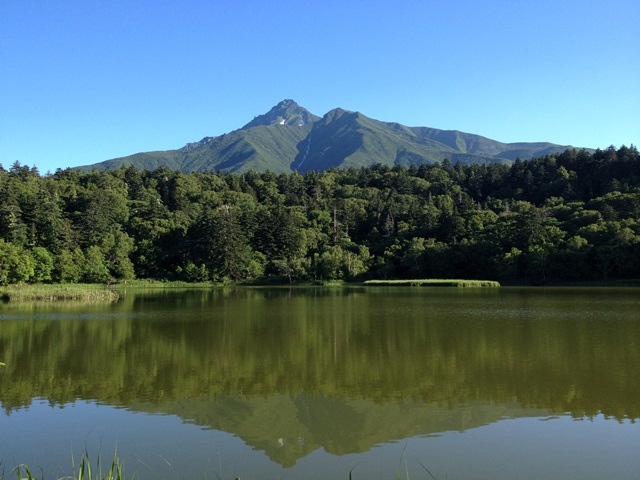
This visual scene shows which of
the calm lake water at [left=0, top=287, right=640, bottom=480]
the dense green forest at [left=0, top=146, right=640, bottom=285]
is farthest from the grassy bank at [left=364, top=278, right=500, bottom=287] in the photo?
the calm lake water at [left=0, top=287, right=640, bottom=480]

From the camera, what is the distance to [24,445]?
9297 millimetres

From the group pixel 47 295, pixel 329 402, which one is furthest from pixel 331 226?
pixel 329 402

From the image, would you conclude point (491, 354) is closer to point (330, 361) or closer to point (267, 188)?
point (330, 361)

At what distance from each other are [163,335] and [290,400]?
12.5 meters

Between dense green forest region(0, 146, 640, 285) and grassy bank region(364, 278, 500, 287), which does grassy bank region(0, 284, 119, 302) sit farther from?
grassy bank region(364, 278, 500, 287)

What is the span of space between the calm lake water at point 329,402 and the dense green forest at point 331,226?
4393 centimetres

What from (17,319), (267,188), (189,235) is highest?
(267,188)

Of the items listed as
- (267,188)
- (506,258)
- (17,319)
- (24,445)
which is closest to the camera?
(24,445)

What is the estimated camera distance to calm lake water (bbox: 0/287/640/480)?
843 centimetres

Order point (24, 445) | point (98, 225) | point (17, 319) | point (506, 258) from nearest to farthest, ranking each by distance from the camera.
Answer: point (24, 445)
point (17, 319)
point (506, 258)
point (98, 225)

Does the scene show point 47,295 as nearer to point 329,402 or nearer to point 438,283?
point 329,402

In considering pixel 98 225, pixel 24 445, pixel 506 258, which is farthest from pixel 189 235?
pixel 24 445

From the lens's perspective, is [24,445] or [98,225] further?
[98,225]

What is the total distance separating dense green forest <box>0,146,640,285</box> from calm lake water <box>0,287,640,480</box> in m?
43.9
